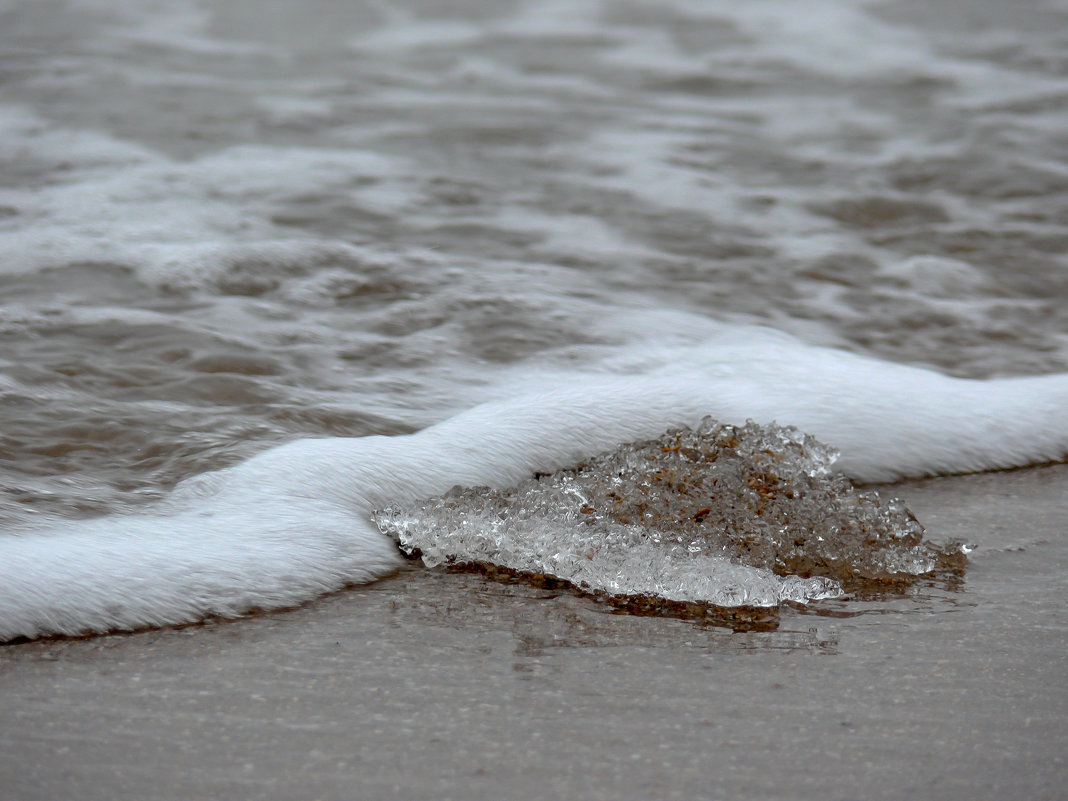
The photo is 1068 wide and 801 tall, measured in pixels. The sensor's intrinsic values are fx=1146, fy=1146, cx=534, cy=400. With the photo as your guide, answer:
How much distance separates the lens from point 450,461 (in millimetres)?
2096

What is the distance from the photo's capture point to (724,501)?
70.8 inches

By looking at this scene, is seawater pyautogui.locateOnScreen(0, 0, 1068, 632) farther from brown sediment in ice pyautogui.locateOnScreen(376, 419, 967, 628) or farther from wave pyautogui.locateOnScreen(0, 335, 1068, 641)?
brown sediment in ice pyautogui.locateOnScreen(376, 419, 967, 628)

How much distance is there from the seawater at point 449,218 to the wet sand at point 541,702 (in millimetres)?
542

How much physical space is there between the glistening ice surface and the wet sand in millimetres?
67

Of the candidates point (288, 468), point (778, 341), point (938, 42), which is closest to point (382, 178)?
point (778, 341)

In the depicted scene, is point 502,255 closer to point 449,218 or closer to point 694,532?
point 449,218

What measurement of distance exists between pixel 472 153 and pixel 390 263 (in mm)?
1353

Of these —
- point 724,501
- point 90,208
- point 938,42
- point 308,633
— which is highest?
point 938,42

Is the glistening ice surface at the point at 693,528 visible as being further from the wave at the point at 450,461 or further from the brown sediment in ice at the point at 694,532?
the wave at the point at 450,461

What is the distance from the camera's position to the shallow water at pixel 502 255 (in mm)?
1478

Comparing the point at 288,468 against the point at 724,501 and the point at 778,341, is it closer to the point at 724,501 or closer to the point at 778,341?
the point at 724,501

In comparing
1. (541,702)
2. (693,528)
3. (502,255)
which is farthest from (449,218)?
(541,702)

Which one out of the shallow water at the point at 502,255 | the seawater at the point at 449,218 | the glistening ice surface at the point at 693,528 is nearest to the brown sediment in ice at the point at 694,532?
the glistening ice surface at the point at 693,528

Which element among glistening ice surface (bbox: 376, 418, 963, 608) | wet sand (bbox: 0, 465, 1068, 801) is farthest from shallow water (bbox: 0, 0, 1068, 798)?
glistening ice surface (bbox: 376, 418, 963, 608)
